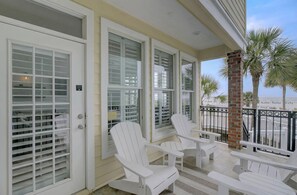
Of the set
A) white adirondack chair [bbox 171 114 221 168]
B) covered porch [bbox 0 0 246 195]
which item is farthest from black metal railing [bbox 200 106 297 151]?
white adirondack chair [bbox 171 114 221 168]

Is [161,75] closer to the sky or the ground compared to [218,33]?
closer to the ground

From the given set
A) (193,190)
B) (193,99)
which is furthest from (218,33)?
(193,190)

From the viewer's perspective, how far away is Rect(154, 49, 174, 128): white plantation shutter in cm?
351

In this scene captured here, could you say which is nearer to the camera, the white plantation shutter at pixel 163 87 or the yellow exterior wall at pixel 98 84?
the yellow exterior wall at pixel 98 84

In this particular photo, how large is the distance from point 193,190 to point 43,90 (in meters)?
2.28

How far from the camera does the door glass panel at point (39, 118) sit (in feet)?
5.40

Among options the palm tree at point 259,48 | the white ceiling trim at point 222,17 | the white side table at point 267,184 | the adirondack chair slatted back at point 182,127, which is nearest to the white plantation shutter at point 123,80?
the adirondack chair slatted back at point 182,127

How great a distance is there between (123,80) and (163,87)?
118cm

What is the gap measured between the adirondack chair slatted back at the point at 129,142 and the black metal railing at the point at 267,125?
10.1 feet

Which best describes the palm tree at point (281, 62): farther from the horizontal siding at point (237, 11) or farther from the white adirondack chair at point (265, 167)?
the white adirondack chair at point (265, 167)

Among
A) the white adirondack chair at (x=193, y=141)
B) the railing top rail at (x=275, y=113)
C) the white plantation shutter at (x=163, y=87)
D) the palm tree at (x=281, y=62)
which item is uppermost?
the palm tree at (x=281, y=62)

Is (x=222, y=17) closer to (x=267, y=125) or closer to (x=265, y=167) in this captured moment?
(x=265, y=167)

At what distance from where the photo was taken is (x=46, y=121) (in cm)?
185

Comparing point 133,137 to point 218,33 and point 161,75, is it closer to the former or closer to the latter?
point 161,75
